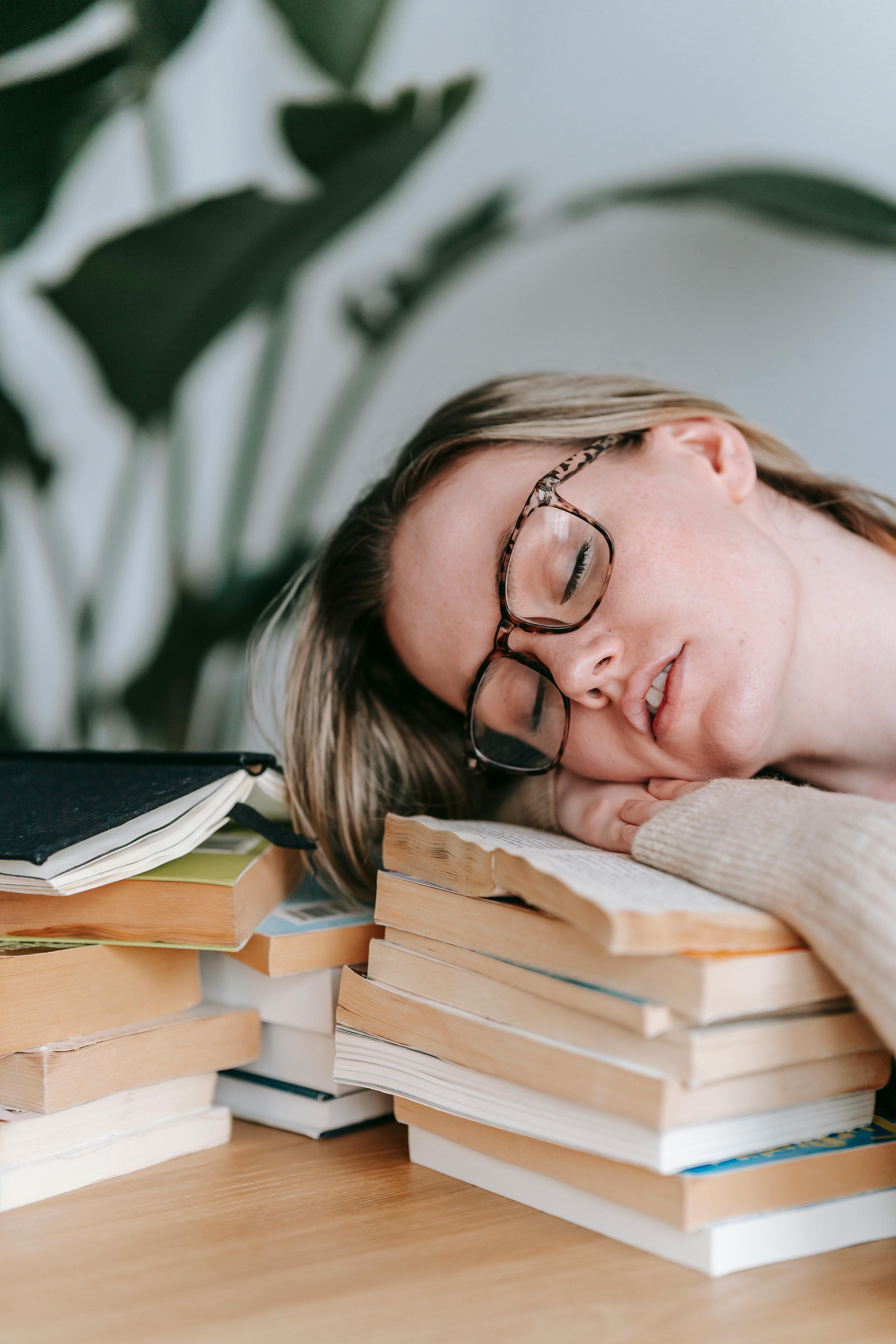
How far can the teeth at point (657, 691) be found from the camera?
830mm

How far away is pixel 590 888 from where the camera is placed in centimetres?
53

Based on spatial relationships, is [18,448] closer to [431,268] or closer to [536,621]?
[431,268]

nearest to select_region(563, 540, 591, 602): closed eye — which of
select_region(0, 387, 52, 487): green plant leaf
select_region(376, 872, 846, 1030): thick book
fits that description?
select_region(376, 872, 846, 1030): thick book

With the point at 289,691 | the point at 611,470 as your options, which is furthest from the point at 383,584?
the point at 611,470

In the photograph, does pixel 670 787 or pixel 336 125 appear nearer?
pixel 670 787

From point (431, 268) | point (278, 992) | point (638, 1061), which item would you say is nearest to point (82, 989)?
point (278, 992)

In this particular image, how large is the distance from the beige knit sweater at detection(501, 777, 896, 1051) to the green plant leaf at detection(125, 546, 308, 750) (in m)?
1.05

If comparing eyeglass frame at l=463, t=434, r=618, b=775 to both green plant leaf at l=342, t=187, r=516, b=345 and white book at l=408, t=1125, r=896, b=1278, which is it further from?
green plant leaf at l=342, t=187, r=516, b=345

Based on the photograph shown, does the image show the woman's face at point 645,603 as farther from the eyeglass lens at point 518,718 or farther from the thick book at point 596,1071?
the thick book at point 596,1071

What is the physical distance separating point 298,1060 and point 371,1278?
0.23 meters

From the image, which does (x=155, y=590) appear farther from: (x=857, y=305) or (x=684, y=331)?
(x=857, y=305)

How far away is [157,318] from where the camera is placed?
1.42 meters

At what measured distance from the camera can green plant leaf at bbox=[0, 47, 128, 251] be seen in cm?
140

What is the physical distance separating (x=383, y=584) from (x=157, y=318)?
670 millimetres
